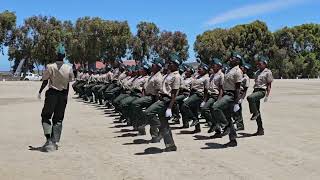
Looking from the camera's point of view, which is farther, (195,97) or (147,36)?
(147,36)

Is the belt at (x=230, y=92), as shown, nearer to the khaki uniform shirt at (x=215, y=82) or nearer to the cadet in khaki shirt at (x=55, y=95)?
the khaki uniform shirt at (x=215, y=82)

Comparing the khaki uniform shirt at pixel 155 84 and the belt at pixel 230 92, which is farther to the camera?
the belt at pixel 230 92

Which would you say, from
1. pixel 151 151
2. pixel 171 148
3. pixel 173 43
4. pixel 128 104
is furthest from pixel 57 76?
pixel 173 43

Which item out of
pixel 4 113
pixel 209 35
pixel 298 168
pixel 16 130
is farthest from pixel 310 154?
pixel 209 35

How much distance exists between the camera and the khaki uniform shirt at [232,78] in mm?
11344

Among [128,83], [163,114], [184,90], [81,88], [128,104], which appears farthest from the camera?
[81,88]

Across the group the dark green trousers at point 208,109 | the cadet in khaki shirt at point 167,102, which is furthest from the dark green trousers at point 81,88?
A: the cadet in khaki shirt at point 167,102

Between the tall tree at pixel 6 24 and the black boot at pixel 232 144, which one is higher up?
the tall tree at pixel 6 24

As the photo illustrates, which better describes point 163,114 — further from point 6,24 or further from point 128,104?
point 6,24

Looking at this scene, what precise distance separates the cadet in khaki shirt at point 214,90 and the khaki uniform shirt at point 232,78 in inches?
61.0

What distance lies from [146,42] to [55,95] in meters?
73.5

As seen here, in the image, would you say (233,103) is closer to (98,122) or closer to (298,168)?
(298,168)

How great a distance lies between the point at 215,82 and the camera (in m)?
13.6

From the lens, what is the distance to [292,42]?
88250 mm
